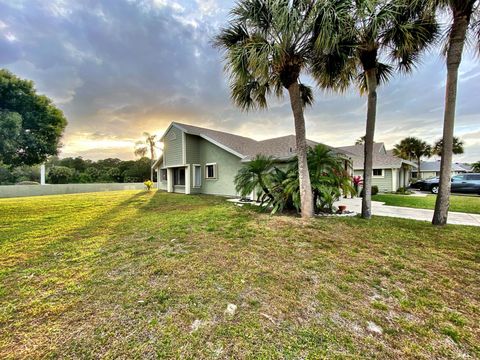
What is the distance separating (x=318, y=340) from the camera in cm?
204

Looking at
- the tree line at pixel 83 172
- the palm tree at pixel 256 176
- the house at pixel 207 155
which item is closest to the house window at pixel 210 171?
the house at pixel 207 155

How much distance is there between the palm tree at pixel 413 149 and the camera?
2878cm

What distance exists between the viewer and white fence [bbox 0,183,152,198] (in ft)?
61.8

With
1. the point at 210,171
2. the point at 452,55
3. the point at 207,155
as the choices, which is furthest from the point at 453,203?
the point at 207,155

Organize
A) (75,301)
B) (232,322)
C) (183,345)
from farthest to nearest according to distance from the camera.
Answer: (75,301) → (232,322) → (183,345)

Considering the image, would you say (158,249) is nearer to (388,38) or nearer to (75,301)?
(75,301)

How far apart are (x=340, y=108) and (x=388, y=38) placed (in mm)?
8958

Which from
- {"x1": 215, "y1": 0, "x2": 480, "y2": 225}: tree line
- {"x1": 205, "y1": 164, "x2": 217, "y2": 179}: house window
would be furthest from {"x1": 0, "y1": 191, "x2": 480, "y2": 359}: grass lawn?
{"x1": 205, "y1": 164, "x2": 217, "y2": 179}: house window

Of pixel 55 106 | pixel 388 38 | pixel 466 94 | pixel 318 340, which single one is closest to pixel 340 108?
pixel 466 94

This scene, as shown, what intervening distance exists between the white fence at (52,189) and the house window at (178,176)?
37.7ft

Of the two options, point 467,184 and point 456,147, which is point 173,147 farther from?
point 456,147

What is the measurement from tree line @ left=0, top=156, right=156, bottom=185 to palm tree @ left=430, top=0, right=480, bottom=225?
3598cm

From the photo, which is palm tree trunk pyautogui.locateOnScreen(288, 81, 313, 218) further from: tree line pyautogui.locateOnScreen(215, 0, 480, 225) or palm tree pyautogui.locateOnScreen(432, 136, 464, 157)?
palm tree pyautogui.locateOnScreen(432, 136, 464, 157)

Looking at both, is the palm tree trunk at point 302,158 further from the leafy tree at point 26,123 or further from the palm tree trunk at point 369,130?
the leafy tree at point 26,123
